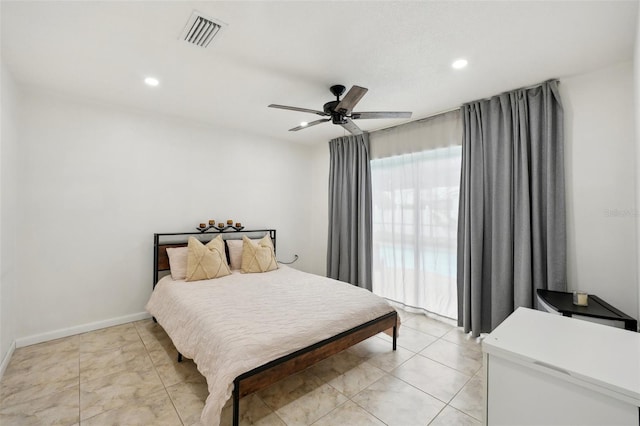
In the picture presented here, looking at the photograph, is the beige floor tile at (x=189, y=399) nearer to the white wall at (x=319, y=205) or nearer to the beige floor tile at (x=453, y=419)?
the beige floor tile at (x=453, y=419)

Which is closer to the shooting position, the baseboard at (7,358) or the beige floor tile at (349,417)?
the beige floor tile at (349,417)

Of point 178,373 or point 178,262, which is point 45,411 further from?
point 178,262

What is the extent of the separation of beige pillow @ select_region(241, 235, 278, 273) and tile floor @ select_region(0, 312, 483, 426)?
125cm

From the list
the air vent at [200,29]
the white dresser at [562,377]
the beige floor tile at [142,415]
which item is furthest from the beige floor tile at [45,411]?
the air vent at [200,29]

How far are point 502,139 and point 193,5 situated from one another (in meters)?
3.03

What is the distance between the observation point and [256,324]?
82.5 inches

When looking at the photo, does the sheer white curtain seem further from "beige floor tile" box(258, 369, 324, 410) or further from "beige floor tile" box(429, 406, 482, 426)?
"beige floor tile" box(258, 369, 324, 410)

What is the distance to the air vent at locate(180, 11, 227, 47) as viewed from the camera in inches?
71.6

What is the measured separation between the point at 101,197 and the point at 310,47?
2917 millimetres

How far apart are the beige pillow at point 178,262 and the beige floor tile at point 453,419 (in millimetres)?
2909

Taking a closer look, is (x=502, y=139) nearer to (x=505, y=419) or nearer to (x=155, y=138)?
(x=505, y=419)

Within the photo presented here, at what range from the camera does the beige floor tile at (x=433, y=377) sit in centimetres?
216

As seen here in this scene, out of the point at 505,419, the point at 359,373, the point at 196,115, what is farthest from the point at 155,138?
the point at 505,419

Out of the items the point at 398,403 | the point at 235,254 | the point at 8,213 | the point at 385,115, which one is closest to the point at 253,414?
the point at 398,403
